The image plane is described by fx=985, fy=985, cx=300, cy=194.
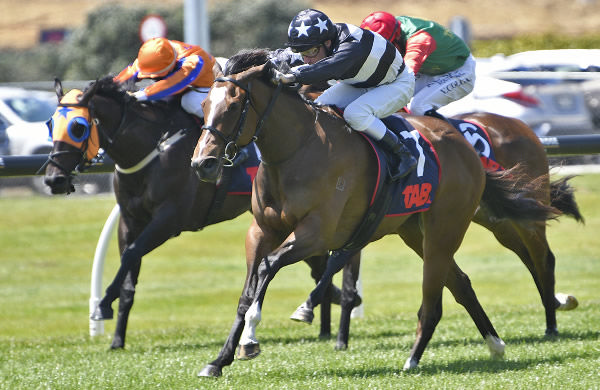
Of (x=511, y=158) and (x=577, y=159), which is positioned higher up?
(x=511, y=158)

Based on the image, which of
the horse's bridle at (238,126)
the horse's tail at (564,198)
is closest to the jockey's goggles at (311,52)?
the horse's bridle at (238,126)

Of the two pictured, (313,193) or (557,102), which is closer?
(313,193)

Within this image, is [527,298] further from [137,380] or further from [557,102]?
[137,380]

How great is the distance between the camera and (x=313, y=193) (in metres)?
5.51

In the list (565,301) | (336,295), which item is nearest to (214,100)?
(336,295)

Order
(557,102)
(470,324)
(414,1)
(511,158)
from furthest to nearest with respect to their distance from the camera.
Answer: (414,1)
(557,102)
(470,324)
(511,158)

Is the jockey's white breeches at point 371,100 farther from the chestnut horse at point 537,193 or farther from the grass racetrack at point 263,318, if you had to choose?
the grass racetrack at point 263,318

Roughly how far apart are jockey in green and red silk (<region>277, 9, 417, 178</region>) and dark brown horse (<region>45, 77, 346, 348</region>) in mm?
1647

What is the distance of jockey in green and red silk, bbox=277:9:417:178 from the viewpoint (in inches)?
221

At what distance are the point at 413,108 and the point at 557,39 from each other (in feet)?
68.7

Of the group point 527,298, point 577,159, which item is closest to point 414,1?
point 577,159

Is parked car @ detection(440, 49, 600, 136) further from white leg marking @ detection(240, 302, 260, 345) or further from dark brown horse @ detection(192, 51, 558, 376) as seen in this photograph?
white leg marking @ detection(240, 302, 260, 345)

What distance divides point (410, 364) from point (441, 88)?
2422 millimetres

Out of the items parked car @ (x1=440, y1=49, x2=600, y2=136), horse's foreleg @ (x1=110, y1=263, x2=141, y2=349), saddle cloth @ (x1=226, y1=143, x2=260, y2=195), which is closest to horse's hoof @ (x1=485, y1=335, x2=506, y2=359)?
saddle cloth @ (x1=226, y1=143, x2=260, y2=195)
